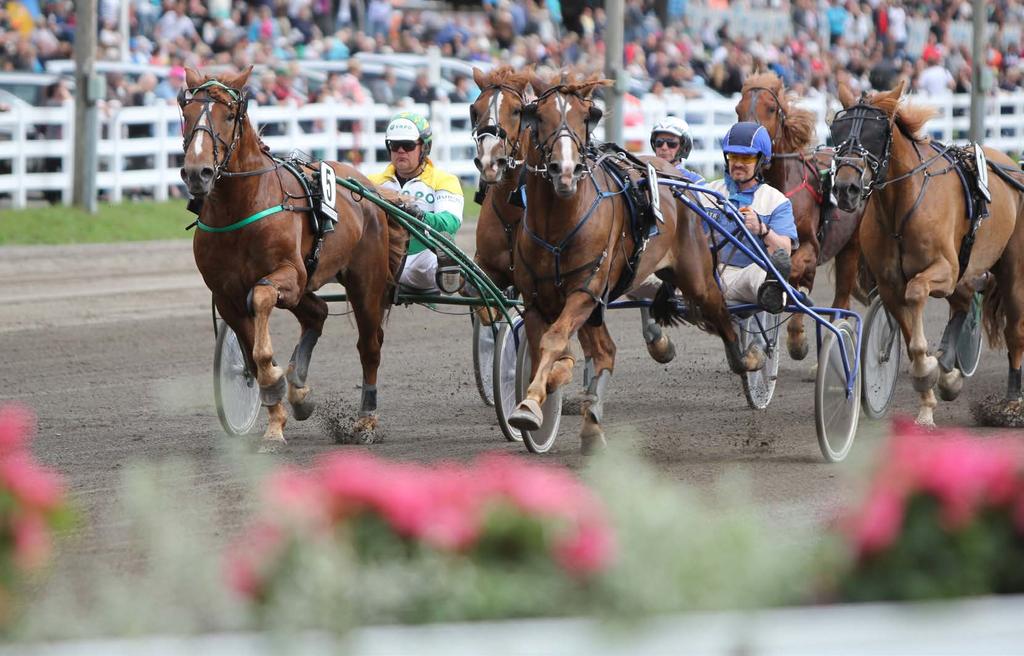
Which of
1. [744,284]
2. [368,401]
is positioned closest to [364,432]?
[368,401]

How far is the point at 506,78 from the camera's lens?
8570 millimetres

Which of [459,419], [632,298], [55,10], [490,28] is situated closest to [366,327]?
[459,419]

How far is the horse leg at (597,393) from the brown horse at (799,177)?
2.13m

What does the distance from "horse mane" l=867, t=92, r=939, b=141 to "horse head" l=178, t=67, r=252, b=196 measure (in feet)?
10.2

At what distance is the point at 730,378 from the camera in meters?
10.6

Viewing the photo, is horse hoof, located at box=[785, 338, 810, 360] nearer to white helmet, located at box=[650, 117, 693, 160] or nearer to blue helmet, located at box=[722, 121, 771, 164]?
white helmet, located at box=[650, 117, 693, 160]

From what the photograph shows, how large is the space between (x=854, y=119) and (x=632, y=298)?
1568 mm

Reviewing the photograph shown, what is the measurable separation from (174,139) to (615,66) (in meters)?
5.34

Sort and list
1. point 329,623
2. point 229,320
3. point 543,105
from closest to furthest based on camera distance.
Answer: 1. point 329,623
2. point 543,105
3. point 229,320

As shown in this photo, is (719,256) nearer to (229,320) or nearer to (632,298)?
(632,298)

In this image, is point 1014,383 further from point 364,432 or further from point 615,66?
point 615,66

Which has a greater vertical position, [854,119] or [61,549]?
[854,119]

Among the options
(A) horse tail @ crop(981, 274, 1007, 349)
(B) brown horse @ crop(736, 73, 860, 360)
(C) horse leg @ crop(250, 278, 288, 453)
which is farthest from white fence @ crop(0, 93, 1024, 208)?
(C) horse leg @ crop(250, 278, 288, 453)

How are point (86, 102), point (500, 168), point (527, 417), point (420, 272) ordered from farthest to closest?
point (86, 102) → point (420, 272) → point (500, 168) → point (527, 417)
